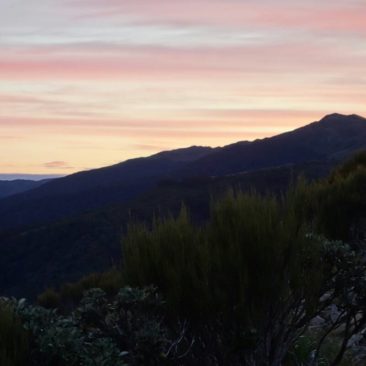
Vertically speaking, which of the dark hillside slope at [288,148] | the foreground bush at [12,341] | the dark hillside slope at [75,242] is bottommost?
the dark hillside slope at [75,242]

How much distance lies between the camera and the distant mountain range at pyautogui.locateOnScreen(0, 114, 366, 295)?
63.4 metres

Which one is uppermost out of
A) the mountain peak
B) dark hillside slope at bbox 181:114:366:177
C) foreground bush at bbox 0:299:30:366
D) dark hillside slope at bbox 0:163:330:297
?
the mountain peak

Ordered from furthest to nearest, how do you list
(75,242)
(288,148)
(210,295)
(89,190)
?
1. (89,190)
2. (288,148)
3. (75,242)
4. (210,295)

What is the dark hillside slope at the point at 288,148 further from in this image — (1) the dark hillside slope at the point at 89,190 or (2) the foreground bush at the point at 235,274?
(2) the foreground bush at the point at 235,274

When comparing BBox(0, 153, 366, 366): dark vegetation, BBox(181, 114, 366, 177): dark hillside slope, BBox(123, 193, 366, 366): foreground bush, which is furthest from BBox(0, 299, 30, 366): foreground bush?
BBox(181, 114, 366, 177): dark hillside slope

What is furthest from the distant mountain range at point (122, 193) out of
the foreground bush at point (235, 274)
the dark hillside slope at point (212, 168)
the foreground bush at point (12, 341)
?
the foreground bush at point (12, 341)

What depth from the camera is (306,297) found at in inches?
226

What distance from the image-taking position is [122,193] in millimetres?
148875

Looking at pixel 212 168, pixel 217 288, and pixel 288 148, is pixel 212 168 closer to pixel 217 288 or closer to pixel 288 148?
pixel 288 148

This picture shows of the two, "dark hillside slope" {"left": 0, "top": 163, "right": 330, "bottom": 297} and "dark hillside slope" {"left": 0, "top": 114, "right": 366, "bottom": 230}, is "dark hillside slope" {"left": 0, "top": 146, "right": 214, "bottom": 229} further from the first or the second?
"dark hillside slope" {"left": 0, "top": 163, "right": 330, "bottom": 297}

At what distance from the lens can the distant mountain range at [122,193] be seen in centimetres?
6344

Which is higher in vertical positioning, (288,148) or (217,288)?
(288,148)

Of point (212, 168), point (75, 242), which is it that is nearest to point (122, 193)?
point (212, 168)

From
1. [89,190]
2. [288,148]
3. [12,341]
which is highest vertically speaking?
[288,148]
